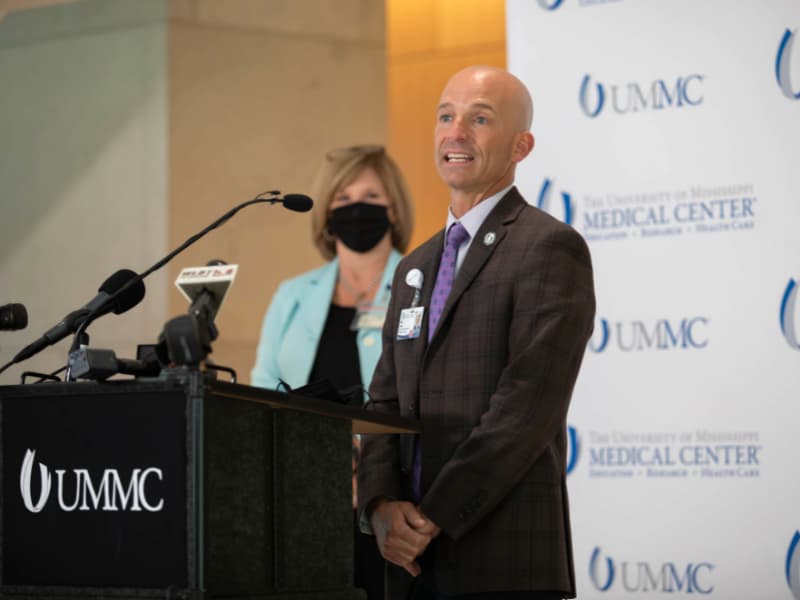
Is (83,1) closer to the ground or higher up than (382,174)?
higher up

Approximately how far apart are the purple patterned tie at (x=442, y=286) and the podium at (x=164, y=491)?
43 cm

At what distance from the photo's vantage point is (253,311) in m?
6.41

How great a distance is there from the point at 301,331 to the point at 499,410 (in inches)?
76.2

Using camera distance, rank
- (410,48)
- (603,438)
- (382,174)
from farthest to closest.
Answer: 1. (410,48)
2. (382,174)
3. (603,438)

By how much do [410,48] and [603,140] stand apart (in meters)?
4.06

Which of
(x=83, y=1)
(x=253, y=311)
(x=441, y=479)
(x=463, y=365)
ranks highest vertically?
(x=83, y=1)

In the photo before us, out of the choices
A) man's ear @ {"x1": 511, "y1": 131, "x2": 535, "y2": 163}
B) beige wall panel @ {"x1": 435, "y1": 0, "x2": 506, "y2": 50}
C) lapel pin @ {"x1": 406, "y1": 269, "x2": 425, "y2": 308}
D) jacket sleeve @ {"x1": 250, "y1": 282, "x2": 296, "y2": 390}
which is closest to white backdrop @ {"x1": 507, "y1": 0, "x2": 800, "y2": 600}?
jacket sleeve @ {"x1": 250, "y1": 282, "x2": 296, "y2": 390}

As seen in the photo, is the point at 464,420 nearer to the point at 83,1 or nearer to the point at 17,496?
the point at 17,496

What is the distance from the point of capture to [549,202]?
4.14 meters

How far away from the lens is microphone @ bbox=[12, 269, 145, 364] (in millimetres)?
2350

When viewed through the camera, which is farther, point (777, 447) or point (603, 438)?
point (603, 438)

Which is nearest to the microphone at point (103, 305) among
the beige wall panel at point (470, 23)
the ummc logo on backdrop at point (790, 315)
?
the ummc logo on backdrop at point (790, 315)

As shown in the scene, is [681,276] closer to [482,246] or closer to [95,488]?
[482,246]

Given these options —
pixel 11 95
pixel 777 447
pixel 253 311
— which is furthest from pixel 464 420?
pixel 11 95
